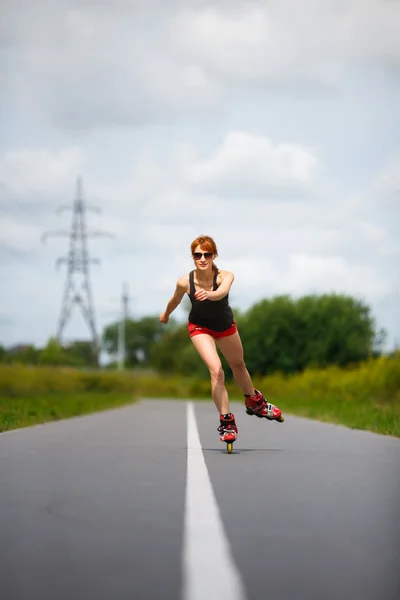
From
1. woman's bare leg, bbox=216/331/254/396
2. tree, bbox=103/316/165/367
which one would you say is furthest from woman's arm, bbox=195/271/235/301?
tree, bbox=103/316/165/367

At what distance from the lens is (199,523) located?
240 inches

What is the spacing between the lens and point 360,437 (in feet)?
43.3

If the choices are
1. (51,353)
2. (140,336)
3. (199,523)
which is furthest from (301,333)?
(140,336)

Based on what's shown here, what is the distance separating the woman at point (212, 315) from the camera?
10367 mm

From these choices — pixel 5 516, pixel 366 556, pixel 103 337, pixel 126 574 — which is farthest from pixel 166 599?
pixel 103 337

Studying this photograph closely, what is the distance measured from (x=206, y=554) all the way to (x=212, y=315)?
5.70 m

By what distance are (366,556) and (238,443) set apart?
7.52 metres

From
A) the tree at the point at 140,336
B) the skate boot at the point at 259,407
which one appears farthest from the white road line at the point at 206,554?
the tree at the point at 140,336

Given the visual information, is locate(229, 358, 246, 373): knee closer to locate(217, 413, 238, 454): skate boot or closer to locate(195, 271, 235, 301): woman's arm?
locate(217, 413, 238, 454): skate boot

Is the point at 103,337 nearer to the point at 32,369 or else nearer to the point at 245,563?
the point at 32,369

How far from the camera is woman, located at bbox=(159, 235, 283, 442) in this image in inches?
408

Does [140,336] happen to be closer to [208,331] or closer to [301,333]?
[301,333]

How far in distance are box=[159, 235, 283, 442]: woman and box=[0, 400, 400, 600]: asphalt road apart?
1.84ft

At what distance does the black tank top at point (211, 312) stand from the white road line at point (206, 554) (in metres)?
3.07
